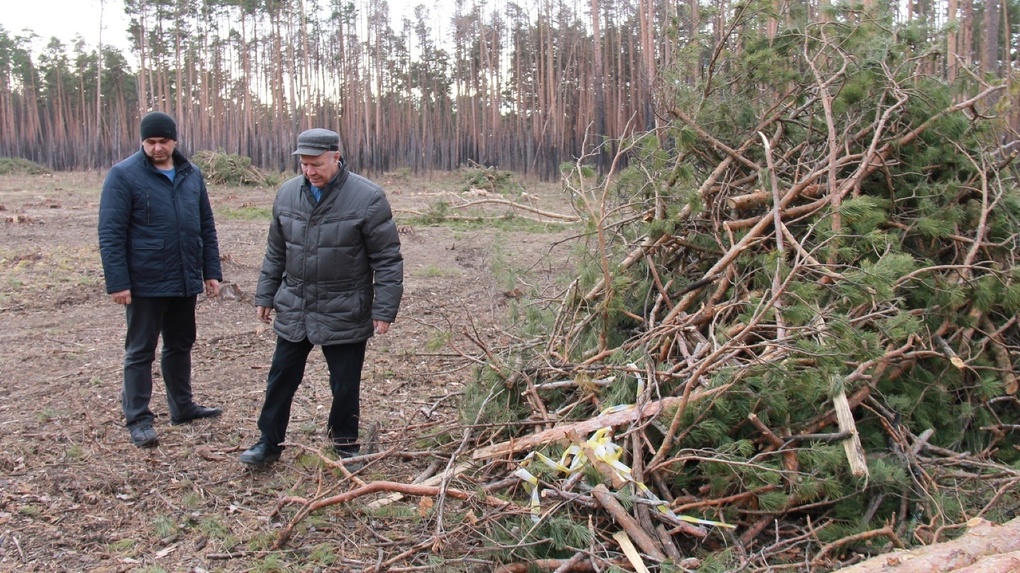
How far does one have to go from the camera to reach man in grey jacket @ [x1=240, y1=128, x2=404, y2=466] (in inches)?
141

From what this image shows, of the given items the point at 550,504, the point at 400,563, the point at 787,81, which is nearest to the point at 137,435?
the point at 400,563

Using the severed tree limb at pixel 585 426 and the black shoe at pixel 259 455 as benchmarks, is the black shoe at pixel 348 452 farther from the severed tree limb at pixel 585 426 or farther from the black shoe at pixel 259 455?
the severed tree limb at pixel 585 426

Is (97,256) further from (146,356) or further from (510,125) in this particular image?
(510,125)

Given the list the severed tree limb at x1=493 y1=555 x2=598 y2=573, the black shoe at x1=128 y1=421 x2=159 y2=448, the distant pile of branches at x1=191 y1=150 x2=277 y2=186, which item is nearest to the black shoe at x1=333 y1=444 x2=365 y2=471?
the black shoe at x1=128 y1=421 x2=159 y2=448

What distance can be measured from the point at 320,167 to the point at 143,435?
1.67m

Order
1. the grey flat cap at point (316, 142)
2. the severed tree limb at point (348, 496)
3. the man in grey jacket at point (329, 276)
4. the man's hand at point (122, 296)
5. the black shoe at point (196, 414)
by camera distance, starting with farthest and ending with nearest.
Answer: the black shoe at point (196, 414)
the man's hand at point (122, 296)
the man in grey jacket at point (329, 276)
the grey flat cap at point (316, 142)
the severed tree limb at point (348, 496)

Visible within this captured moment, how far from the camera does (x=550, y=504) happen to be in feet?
9.37

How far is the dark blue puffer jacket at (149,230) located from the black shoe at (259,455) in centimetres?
93

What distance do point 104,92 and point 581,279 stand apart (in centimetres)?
4362

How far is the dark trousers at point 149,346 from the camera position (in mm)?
4008

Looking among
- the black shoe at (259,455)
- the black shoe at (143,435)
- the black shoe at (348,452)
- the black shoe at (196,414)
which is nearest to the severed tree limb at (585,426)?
the black shoe at (348,452)

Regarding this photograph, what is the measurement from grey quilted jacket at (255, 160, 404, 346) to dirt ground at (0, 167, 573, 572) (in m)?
0.33

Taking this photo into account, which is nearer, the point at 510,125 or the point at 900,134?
the point at 900,134

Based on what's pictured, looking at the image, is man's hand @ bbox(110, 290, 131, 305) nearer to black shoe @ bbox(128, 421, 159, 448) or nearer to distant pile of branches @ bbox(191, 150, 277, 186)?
black shoe @ bbox(128, 421, 159, 448)
